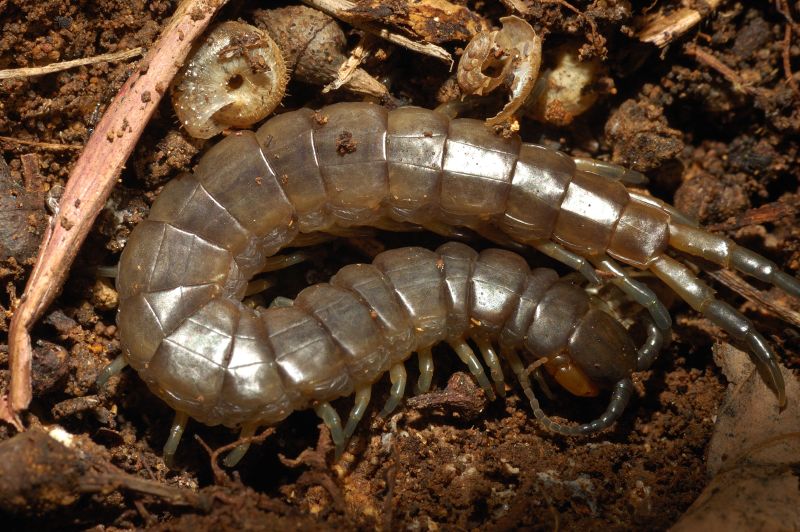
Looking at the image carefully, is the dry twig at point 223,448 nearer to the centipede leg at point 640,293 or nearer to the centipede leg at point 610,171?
the centipede leg at point 640,293

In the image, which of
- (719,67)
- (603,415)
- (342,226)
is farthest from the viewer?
(719,67)

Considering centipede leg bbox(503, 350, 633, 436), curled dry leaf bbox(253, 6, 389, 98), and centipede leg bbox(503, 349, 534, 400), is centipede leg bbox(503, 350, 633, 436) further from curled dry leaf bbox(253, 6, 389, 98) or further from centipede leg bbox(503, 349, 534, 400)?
curled dry leaf bbox(253, 6, 389, 98)

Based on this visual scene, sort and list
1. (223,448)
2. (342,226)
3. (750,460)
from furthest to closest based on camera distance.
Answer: (342,226) → (750,460) → (223,448)

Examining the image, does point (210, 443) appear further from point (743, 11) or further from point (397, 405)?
point (743, 11)

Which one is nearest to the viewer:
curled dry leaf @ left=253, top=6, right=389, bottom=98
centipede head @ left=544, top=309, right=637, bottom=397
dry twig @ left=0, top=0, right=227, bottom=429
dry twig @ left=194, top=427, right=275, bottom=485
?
dry twig @ left=194, top=427, right=275, bottom=485

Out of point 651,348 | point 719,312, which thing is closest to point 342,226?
point 651,348

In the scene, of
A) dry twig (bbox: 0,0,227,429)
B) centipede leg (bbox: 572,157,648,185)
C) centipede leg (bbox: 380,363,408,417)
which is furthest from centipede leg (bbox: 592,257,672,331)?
dry twig (bbox: 0,0,227,429)

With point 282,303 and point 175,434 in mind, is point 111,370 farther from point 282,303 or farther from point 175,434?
point 282,303
